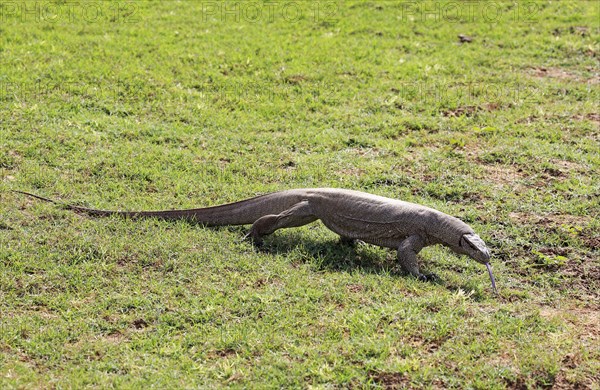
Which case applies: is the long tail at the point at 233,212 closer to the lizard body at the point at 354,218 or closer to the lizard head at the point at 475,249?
the lizard body at the point at 354,218

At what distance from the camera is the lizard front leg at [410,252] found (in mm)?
7055

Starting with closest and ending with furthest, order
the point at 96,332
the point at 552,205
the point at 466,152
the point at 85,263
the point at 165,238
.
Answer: the point at 96,332, the point at 85,263, the point at 165,238, the point at 552,205, the point at 466,152

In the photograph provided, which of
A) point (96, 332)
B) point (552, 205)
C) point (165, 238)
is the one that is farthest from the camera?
point (552, 205)

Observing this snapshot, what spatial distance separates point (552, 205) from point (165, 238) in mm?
3905

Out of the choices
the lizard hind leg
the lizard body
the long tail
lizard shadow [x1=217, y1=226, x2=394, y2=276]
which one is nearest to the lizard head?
the lizard body

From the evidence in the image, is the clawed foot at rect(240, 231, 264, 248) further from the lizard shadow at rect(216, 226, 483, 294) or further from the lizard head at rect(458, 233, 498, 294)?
the lizard head at rect(458, 233, 498, 294)

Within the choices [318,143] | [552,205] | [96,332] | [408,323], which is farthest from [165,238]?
[552,205]

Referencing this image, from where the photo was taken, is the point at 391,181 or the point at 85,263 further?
the point at 391,181

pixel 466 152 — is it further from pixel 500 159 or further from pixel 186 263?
pixel 186 263

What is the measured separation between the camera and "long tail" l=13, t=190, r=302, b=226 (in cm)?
776

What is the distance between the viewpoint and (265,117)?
1095cm

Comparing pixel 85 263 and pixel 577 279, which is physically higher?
pixel 85 263

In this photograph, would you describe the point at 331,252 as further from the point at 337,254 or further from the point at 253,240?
the point at 253,240

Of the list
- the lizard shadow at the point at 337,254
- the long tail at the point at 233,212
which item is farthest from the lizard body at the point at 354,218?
the lizard shadow at the point at 337,254
